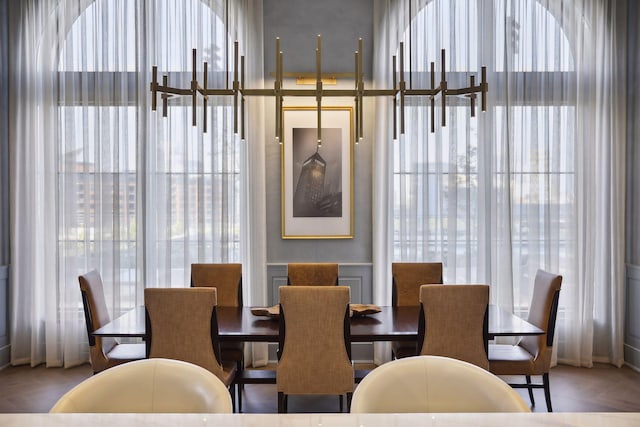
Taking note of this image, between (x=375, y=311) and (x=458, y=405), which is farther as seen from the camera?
(x=375, y=311)

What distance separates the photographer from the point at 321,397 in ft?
11.6

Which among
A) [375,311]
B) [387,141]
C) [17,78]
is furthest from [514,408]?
[17,78]

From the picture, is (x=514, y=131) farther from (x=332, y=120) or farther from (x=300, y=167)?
(x=300, y=167)

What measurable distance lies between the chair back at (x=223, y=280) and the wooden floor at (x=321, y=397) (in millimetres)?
692

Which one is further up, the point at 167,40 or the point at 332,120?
the point at 167,40

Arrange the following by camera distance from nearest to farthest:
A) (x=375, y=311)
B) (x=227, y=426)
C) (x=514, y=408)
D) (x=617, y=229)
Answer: (x=227, y=426) → (x=514, y=408) → (x=375, y=311) → (x=617, y=229)

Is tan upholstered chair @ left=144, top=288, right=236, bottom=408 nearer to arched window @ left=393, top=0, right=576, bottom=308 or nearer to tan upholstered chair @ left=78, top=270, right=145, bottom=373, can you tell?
tan upholstered chair @ left=78, top=270, right=145, bottom=373

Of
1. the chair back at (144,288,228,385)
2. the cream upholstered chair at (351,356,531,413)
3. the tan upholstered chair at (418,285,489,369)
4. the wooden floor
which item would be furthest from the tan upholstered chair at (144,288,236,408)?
the cream upholstered chair at (351,356,531,413)

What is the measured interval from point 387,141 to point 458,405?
314cm

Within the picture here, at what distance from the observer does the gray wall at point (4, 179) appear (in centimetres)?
420

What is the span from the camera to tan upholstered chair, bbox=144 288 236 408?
2.55m

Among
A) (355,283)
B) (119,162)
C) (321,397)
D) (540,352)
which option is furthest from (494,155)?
(119,162)

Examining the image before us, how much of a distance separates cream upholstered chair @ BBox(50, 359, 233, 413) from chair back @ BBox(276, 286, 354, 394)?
117cm

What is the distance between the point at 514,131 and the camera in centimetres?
428
